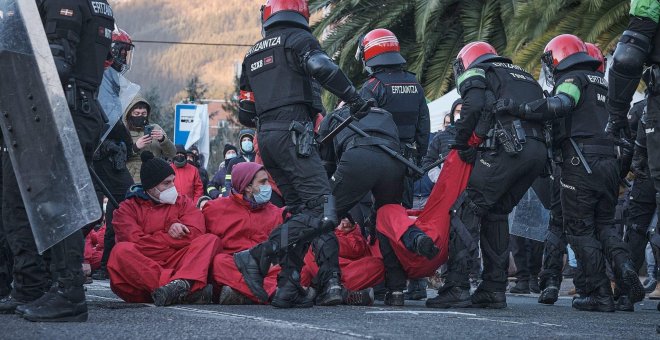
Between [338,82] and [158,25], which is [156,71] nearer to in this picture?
[158,25]

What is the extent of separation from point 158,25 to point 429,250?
16253cm

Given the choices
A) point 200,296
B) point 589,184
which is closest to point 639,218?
point 589,184

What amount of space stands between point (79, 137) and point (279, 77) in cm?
167

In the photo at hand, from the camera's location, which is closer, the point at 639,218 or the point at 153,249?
the point at 153,249

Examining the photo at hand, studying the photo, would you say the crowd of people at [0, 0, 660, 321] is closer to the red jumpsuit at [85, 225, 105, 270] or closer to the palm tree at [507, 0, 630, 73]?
the red jumpsuit at [85, 225, 105, 270]

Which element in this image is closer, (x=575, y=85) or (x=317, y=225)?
(x=317, y=225)

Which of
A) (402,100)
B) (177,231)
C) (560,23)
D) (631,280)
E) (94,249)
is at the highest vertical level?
(560,23)

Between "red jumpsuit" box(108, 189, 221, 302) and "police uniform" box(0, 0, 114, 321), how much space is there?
132 centimetres

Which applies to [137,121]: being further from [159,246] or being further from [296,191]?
[296,191]

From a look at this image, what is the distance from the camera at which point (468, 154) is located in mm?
8664

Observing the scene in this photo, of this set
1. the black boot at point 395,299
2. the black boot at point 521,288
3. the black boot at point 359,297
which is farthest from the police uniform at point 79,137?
the black boot at point 521,288

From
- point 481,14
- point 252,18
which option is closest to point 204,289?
point 481,14

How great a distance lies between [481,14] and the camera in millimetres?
19844

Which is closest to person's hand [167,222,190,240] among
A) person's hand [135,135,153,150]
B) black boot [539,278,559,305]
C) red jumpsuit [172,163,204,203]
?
black boot [539,278,559,305]
